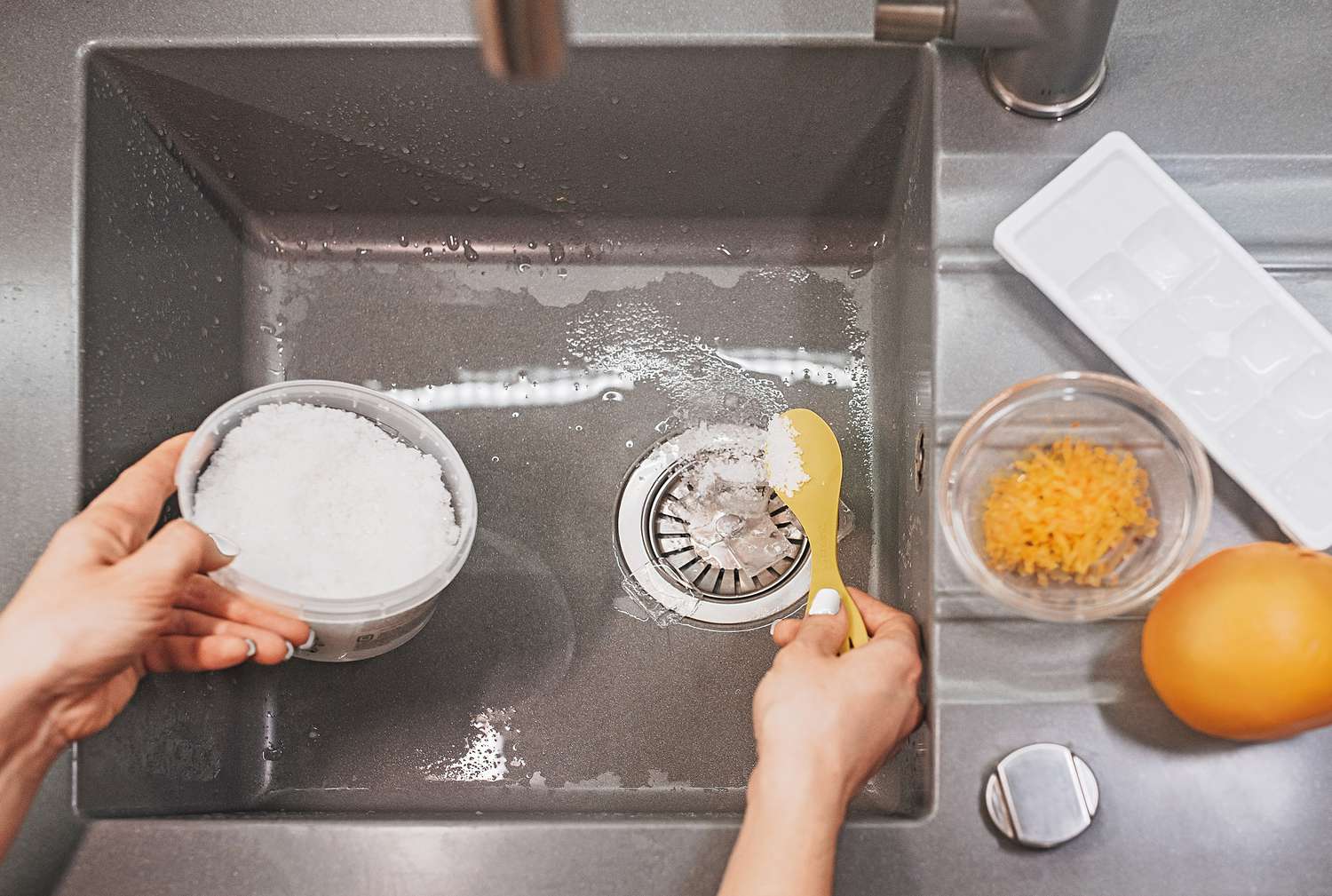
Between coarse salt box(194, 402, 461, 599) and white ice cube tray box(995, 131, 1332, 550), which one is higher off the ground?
white ice cube tray box(995, 131, 1332, 550)

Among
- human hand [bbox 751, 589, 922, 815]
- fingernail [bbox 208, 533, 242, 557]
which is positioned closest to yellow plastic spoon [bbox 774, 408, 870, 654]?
human hand [bbox 751, 589, 922, 815]

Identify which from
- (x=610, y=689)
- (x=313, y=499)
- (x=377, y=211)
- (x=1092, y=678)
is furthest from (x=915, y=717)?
(x=377, y=211)

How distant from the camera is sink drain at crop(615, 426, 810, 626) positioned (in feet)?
2.75

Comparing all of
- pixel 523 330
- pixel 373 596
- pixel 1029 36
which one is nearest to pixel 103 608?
pixel 373 596

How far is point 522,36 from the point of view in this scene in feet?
1.24

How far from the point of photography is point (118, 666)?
2.04ft

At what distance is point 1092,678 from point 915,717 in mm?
114

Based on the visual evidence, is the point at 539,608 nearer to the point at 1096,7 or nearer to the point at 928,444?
the point at 928,444

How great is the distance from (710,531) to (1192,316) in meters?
0.40

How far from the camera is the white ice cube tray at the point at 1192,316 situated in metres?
0.63

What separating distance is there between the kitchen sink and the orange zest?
2.6 inches

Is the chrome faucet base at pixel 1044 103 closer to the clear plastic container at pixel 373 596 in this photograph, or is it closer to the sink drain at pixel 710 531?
the sink drain at pixel 710 531

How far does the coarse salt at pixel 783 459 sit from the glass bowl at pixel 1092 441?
160mm

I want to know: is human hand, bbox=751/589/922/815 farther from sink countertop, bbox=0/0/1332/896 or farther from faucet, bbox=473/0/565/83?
faucet, bbox=473/0/565/83
